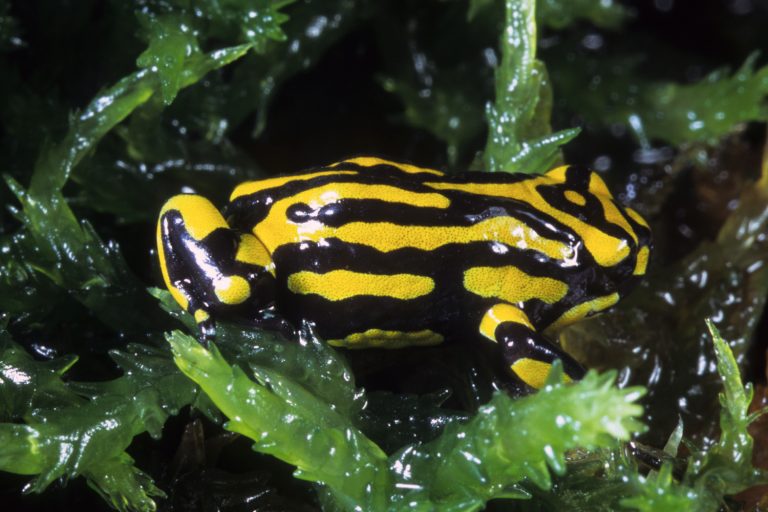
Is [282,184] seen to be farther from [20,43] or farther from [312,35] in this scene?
[20,43]

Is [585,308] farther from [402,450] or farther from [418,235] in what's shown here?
[402,450]

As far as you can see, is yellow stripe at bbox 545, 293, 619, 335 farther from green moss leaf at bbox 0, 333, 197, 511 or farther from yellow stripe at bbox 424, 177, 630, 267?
green moss leaf at bbox 0, 333, 197, 511

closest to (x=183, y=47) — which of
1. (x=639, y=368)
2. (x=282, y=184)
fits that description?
(x=282, y=184)

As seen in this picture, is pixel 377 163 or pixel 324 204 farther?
pixel 377 163

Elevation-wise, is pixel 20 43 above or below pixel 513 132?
above

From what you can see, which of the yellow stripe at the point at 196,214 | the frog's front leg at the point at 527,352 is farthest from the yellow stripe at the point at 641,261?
the yellow stripe at the point at 196,214

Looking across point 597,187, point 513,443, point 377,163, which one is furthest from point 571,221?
point 513,443
